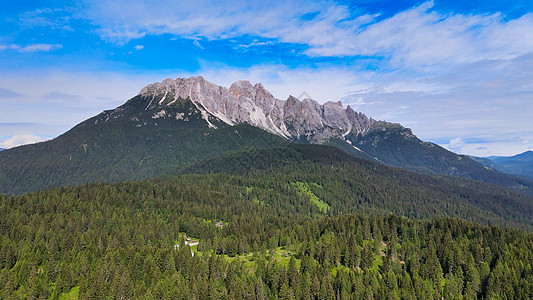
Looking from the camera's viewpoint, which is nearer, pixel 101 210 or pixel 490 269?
pixel 490 269

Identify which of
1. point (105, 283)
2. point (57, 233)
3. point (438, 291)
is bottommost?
point (438, 291)

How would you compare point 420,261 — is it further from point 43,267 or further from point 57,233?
point 57,233

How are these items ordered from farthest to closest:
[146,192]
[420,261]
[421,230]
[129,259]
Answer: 1. [146,192]
2. [421,230]
3. [420,261]
4. [129,259]

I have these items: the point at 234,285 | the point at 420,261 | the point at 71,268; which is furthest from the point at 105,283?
the point at 420,261

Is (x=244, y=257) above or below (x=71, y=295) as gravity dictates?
above

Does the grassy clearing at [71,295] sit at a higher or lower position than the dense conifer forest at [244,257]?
lower

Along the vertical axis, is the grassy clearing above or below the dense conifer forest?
below

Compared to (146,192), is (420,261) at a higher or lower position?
lower

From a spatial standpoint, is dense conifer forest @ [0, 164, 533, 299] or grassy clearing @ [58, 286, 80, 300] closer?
grassy clearing @ [58, 286, 80, 300]

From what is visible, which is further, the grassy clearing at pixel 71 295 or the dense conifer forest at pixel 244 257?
the dense conifer forest at pixel 244 257

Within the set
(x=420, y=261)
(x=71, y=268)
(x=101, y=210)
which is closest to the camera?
(x=71, y=268)

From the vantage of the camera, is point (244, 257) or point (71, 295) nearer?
point (71, 295)
